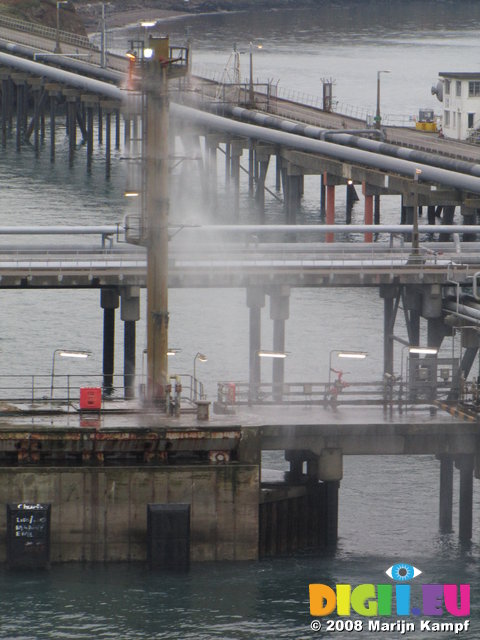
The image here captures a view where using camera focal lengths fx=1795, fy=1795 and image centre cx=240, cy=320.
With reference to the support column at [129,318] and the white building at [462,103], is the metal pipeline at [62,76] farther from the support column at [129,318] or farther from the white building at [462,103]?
the support column at [129,318]

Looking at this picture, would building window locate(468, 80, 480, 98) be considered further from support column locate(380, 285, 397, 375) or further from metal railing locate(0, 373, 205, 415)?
support column locate(380, 285, 397, 375)

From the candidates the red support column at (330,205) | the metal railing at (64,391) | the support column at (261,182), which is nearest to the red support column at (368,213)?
the red support column at (330,205)

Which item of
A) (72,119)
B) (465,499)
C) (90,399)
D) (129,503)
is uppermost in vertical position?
(72,119)

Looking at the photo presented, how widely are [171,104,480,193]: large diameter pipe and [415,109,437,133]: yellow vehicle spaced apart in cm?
2023

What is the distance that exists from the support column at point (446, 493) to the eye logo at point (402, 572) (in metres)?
5.09

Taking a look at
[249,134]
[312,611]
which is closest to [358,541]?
[312,611]

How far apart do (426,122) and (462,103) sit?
9063 millimetres

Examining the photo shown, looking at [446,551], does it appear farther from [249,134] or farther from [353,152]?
[249,134]

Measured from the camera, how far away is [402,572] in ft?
187

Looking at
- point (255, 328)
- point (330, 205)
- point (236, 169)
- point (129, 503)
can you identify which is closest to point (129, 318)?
point (255, 328)

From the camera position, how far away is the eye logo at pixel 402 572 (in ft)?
186

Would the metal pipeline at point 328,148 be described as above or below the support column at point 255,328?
above

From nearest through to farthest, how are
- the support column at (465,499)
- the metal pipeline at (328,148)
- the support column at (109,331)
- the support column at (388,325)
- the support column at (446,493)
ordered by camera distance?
the support column at (465,499), the support column at (446,493), the support column at (109,331), the support column at (388,325), the metal pipeline at (328,148)

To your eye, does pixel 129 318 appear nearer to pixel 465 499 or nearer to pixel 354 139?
pixel 465 499
